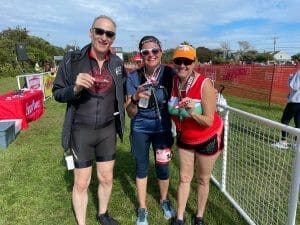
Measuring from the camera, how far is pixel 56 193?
465 cm

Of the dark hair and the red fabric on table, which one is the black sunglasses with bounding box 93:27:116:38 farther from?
the red fabric on table

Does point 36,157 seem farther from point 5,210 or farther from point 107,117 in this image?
point 107,117

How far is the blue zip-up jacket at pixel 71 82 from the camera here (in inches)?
119

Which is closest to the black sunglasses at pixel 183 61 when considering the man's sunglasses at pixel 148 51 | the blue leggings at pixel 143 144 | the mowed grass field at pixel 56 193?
the man's sunglasses at pixel 148 51

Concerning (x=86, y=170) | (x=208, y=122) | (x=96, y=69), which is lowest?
(x=86, y=170)

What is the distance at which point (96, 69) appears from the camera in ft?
10.3

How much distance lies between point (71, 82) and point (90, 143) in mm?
639

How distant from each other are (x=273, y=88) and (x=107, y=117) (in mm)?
12608

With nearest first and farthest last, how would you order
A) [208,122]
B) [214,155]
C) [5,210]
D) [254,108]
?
[208,122] < [214,155] < [5,210] < [254,108]

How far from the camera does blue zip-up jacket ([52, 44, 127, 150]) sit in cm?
302

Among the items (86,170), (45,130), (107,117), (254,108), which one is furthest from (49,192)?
(254,108)

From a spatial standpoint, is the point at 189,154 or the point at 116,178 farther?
the point at 116,178

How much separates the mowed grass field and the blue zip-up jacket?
1.30 metres

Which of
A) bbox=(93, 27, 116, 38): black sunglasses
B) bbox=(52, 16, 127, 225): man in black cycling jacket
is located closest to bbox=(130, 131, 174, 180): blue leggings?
bbox=(52, 16, 127, 225): man in black cycling jacket
